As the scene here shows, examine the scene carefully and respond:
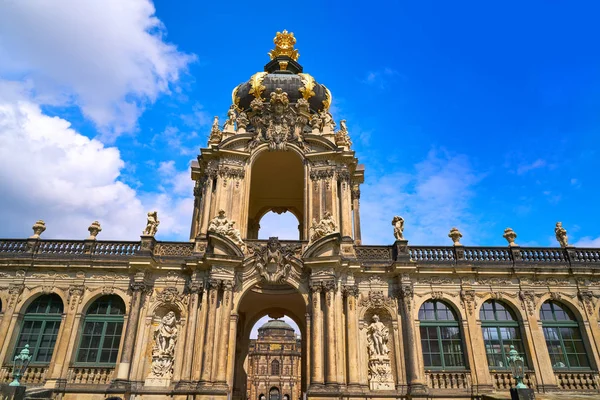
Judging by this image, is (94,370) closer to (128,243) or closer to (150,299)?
(150,299)

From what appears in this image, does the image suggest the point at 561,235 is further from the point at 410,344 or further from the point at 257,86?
the point at 257,86

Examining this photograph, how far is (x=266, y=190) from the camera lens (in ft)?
87.9

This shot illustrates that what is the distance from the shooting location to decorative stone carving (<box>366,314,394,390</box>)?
17.8 meters

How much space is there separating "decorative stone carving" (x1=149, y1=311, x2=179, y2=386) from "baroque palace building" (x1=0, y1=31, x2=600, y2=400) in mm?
55

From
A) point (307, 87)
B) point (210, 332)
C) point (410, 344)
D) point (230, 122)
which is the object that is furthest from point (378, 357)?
point (307, 87)

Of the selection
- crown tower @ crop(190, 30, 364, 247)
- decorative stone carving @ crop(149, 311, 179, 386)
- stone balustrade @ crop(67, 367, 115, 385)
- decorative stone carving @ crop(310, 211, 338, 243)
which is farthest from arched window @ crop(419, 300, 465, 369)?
stone balustrade @ crop(67, 367, 115, 385)

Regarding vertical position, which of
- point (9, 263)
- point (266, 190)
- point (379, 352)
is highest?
point (266, 190)

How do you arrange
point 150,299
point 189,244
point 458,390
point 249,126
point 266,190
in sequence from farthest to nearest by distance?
point 266,190 < point 249,126 < point 189,244 < point 150,299 < point 458,390

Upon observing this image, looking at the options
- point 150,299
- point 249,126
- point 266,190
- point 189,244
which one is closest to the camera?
point 150,299

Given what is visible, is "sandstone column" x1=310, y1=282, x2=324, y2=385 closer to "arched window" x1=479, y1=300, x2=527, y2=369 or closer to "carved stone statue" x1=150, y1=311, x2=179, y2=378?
"carved stone statue" x1=150, y1=311, x2=179, y2=378

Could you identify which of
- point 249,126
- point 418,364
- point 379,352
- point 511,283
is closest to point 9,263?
point 249,126

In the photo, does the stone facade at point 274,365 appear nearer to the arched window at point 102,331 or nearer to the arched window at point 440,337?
the arched window at point 102,331

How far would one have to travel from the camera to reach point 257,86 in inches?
1005

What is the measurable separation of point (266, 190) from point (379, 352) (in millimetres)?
12650
